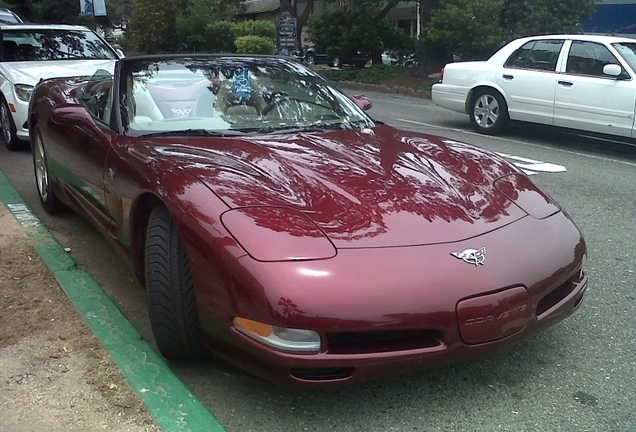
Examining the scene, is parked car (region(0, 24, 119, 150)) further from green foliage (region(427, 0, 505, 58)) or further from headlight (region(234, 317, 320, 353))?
green foliage (region(427, 0, 505, 58))

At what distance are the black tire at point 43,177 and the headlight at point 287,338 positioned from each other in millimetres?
3260

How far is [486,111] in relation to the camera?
10.3 meters

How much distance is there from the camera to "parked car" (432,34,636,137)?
28.0 ft

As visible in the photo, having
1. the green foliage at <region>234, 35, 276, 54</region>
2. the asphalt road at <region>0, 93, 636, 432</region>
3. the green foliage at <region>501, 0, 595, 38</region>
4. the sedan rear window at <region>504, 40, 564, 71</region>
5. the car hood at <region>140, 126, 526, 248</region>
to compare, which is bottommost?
the asphalt road at <region>0, 93, 636, 432</region>

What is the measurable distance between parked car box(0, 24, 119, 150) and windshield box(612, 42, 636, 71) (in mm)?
6289

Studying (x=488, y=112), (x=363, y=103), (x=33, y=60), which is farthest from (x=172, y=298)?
(x=488, y=112)

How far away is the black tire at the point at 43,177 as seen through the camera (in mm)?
5273

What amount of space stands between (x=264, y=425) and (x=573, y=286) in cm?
148

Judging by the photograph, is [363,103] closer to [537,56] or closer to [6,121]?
[6,121]

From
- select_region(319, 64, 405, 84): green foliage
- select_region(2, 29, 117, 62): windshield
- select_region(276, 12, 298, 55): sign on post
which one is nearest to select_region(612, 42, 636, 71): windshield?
select_region(2, 29, 117, 62): windshield

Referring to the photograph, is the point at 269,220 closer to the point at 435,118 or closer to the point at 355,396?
the point at 355,396

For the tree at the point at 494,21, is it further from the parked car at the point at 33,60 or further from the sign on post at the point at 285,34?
the parked car at the point at 33,60

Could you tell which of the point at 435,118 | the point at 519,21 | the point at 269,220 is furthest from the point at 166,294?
the point at 519,21

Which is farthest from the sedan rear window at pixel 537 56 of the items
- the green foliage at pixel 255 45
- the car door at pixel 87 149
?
the green foliage at pixel 255 45
